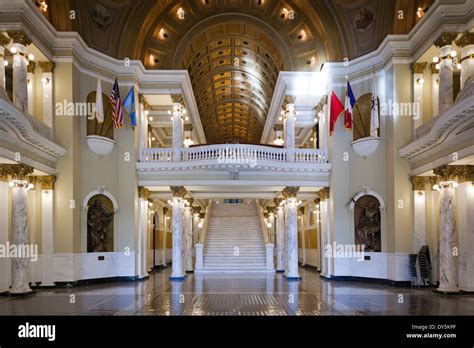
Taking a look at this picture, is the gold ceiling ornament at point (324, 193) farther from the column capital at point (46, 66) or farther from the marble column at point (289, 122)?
the column capital at point (46, 66)

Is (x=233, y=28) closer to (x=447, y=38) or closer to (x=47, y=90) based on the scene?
(x=47, y=90)

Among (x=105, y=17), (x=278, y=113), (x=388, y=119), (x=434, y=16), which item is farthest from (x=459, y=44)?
(x=105, y=17)

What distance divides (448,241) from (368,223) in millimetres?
4311

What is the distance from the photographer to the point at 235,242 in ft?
96.2

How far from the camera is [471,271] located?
15906mm

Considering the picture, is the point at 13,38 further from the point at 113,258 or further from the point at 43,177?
the point at 113,258

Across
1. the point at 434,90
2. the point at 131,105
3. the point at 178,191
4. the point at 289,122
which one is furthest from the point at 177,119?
the point at 434,90

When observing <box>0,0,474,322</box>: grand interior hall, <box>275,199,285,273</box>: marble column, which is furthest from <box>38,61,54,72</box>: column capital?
<box>275,199,285,273</box>: marble column

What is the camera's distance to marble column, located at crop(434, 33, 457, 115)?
52.3ft

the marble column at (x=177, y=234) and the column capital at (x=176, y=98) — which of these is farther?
the column capital at (x=176, y=98)

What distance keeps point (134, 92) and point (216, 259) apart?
11.1 meters

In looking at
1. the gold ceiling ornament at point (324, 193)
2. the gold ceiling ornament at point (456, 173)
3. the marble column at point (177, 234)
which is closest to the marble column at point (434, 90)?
the gold ceiling ornament at point (456, 173)

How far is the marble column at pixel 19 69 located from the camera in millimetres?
15758

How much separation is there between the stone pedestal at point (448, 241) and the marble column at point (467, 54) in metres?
3.66
